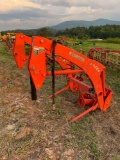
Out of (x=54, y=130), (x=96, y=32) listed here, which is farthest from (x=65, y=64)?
(x=96, y=32)

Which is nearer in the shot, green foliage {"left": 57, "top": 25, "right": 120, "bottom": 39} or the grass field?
the grass field

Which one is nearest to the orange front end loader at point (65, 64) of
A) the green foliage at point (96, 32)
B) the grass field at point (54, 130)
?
the grass field at point (54, 130)

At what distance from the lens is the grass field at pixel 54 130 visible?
4.47m

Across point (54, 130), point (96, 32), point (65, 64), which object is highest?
point (65, 64)

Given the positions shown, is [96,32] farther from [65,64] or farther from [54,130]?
[54,130]

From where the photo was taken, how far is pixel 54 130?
5.29 m

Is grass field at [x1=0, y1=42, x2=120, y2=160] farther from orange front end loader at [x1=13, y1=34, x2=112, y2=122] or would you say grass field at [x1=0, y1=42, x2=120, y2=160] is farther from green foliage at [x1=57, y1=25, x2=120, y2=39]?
green foliage at [x1=57, y1=25, x2=120, y2=39]

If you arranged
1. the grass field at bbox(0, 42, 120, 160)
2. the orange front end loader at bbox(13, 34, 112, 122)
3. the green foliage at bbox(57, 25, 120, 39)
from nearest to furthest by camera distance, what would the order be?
the grass field at bbox(0, 42, 120, 160), the orange front end loader at bbox(13, 34, 112, 122), the green foliage at bbox(57, 25, 120, 39)

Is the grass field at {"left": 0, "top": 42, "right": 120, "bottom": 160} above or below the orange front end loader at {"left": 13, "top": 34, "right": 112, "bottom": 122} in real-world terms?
below

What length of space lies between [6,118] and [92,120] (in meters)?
2.15

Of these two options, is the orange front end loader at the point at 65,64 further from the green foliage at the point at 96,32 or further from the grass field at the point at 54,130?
the green foliage at the point at 96,32

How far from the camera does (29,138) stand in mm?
4809

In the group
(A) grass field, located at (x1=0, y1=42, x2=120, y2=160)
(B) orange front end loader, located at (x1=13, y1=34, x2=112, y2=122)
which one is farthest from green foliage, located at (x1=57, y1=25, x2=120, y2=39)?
(A) grass field, located at (x1=0, y1=42, x2=120, y2=160)

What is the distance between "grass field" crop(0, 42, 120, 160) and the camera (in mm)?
4473
